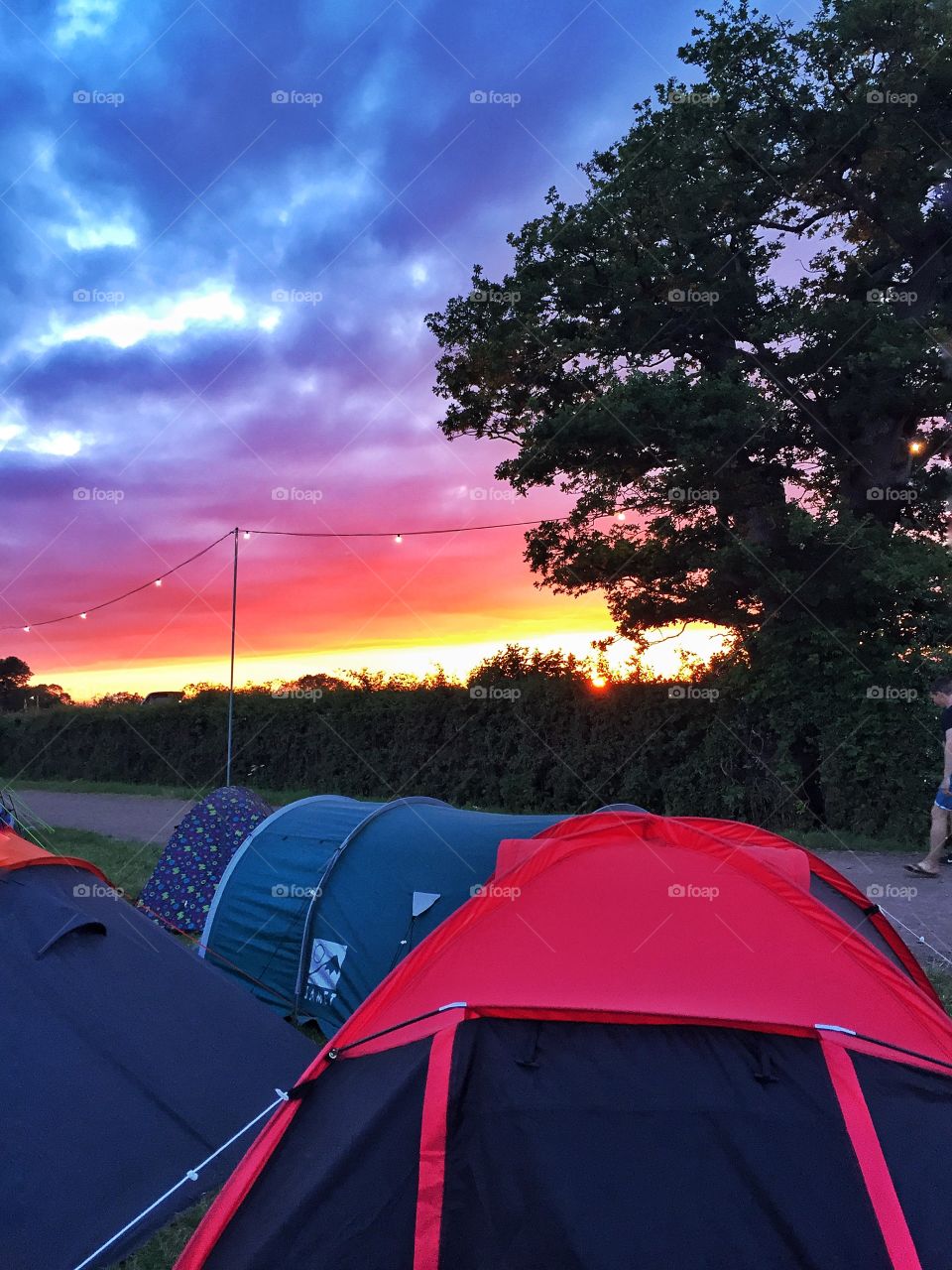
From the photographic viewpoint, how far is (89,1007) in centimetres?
358

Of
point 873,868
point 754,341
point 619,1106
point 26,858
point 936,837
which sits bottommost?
point 873,868

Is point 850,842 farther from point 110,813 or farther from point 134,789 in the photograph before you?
point 134,789

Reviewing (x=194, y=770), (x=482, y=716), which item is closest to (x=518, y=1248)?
(x=482, y=716)

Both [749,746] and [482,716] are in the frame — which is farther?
[482,716]

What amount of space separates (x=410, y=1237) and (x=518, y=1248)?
307 mm

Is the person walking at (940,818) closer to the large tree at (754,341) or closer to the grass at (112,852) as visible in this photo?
the large tree at (754,341)

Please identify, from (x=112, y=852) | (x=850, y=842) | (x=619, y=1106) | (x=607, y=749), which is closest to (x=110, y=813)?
(x=112, y=852)

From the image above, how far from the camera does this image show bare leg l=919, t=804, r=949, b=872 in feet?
29.5

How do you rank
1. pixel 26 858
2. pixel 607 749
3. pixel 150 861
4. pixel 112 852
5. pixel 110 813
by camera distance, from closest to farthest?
1. pixel 26 858
2. pixel 150 861
3. pixel 112 852
4. pixel 607 749
5. pixel 110 813

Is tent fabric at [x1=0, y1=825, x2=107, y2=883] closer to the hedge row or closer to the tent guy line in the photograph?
the tent guy line

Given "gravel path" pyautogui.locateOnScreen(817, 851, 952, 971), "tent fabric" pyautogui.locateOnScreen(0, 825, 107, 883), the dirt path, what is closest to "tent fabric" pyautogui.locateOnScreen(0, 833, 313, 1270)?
"tent fabric" pyautogui.locateOnScreen(0, 825, 107, 883)

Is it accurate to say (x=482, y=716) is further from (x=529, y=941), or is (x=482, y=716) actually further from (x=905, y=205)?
(x=529, y=941)

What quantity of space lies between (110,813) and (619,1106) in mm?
15776

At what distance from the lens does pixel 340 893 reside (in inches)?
209
